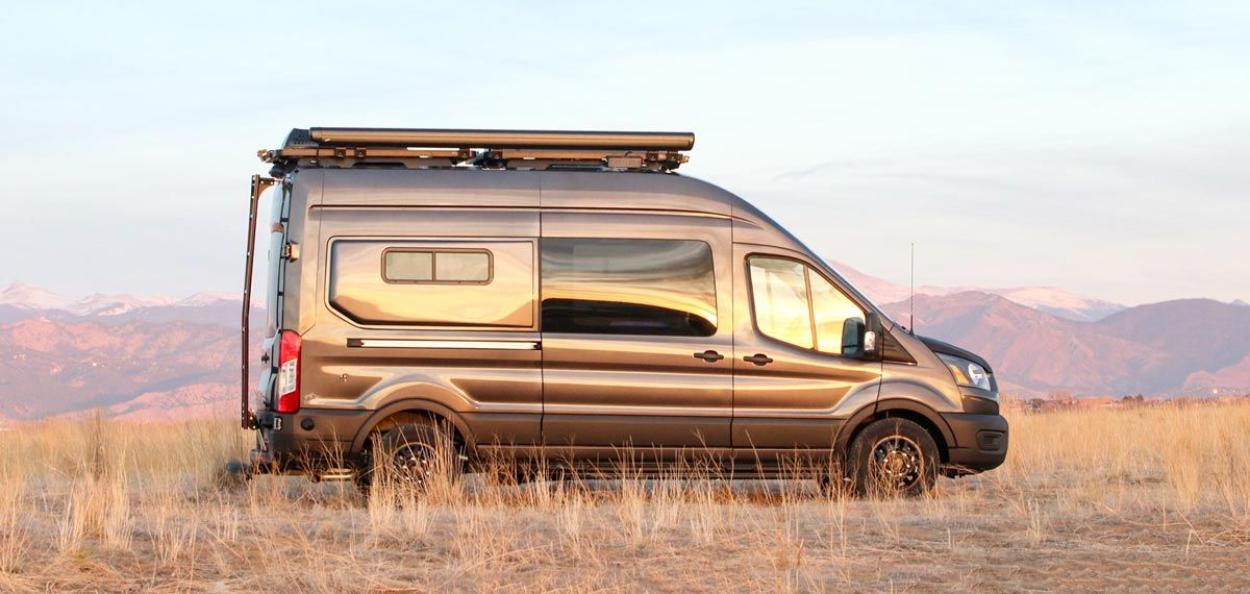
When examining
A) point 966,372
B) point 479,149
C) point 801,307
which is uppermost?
point 479,149

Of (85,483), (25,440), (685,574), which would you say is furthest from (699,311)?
(25,440)

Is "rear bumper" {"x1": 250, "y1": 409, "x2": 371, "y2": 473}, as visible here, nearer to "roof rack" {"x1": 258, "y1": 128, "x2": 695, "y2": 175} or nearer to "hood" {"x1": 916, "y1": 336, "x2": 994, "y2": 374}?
"roof rack" {"x1": 258, "y1": 128, "x2": 695, "y2": 175}

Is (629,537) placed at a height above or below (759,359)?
below

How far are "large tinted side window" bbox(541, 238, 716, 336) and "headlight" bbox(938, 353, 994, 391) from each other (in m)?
1.88

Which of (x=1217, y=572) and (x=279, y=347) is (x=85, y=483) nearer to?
(x=279, y=347)

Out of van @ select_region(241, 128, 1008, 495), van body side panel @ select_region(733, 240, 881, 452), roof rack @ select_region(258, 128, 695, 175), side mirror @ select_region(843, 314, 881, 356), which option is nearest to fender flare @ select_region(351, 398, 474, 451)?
van @ select_region(241, 128, 1008, 495)

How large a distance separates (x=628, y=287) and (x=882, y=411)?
215 centimetres

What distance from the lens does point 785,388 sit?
12.1 m

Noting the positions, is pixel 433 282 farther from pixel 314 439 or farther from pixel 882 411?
pixel 882 411

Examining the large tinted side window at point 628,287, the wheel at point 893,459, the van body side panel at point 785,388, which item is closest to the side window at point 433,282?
the large tinted side window at point 628,287

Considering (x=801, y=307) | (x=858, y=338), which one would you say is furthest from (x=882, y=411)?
(x=801, y=307)

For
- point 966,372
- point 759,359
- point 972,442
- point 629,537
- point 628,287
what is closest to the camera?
point 629,537

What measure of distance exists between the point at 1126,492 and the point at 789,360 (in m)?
2.82

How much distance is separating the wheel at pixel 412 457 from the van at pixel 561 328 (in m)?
0.02
